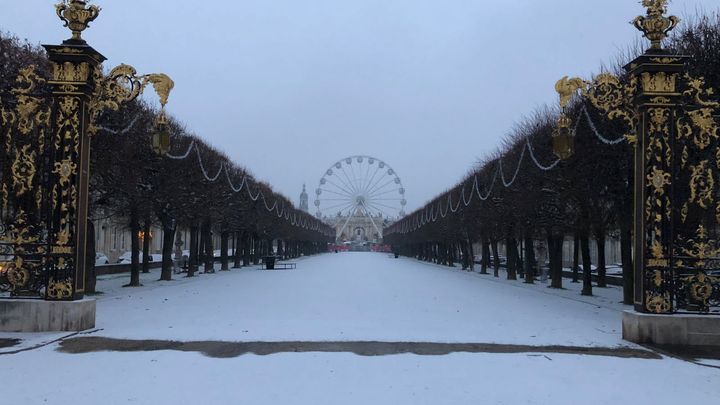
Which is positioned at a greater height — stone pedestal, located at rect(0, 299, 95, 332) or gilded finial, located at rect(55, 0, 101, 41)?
gilded finial, located at rect(55, 0, 101, 41)

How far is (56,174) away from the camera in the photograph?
12836 mm

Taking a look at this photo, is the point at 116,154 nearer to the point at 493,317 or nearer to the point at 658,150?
the point at 493,317

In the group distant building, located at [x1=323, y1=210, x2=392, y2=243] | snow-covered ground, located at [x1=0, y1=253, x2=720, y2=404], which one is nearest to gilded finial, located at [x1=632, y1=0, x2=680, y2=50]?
snow-covered ground, located at [x1=0, y1=253, x2=720, y2=404]

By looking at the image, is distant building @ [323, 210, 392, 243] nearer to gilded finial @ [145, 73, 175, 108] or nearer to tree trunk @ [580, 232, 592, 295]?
tree trunk @ [580, 232, 592, 295]

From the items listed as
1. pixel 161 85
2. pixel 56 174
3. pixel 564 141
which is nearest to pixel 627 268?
pixel 564 141

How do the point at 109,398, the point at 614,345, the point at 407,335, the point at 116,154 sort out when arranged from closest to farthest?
the point at 109,398 → the point at 614,345 → the point at 407,335 → the point at 116,154

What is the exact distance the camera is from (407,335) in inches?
501

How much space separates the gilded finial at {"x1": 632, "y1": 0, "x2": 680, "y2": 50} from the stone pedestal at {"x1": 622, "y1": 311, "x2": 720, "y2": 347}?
5.37m

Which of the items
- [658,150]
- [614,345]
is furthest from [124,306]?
[658,150]

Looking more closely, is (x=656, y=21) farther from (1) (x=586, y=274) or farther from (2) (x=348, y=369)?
(1) (x=586, y=274)

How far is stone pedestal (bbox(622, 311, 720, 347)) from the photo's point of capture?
468 inches

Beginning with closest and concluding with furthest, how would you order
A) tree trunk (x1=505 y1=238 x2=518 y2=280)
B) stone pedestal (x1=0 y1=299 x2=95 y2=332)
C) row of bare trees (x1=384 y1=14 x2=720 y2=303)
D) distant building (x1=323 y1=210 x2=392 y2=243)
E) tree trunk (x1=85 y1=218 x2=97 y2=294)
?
stone pedestal (x1=0 y1=299 x2=95 y2=332)
row of bare trees (x1=384 y1=14 x2=720 y2=303)
tree trunk (x1=85 y1=218 x2=97 y2=294)
tree trunk (x1=505 y1=238 x2=518 y2=280)
distant building (x1=323 y1=210 x2=392 y2=243)

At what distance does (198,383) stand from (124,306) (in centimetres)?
1134

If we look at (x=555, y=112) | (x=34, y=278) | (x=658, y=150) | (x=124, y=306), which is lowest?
(x=124, y=306)
